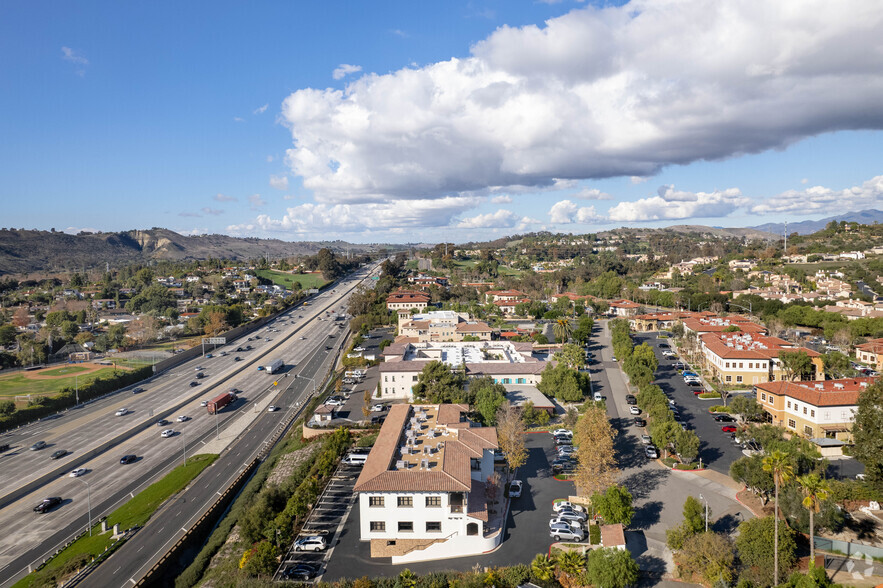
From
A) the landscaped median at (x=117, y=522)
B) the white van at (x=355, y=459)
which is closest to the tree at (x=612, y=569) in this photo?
the white van at (x=355, y=459)

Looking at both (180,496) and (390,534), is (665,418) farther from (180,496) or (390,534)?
(180,496)

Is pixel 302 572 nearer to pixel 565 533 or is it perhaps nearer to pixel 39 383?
pixel 565 533

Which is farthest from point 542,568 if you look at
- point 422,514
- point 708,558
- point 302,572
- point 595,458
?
point 302,572

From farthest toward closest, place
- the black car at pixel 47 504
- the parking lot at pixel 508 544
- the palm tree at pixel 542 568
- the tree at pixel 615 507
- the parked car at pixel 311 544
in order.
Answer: the black car at pixel 47 504 < the parked car at pixel 311 544 < the tree at pixel 615 507 < the parking lot at pixel 508 544 < the palm tree at pixel 542 568

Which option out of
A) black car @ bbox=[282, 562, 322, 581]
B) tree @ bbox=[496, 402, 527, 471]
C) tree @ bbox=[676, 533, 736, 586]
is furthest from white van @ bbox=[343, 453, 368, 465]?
tree @ bbox=[676, 533, 736, 586]

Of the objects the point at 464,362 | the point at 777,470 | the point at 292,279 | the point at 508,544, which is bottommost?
the point at 508,544

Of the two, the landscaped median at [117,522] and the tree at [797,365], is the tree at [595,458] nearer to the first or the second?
the tree at [797,365]

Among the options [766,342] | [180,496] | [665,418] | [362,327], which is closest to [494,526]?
[665,418]

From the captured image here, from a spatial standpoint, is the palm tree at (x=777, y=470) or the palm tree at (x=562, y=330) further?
the palm tree at (x=562, y=330)
